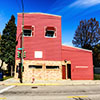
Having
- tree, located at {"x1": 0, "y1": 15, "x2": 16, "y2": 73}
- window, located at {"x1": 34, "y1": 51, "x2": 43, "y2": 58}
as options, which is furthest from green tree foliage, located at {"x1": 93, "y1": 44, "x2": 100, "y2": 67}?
tree, located at {"x1": 0, "y1": 15, "x2": 16, "y2": 73}

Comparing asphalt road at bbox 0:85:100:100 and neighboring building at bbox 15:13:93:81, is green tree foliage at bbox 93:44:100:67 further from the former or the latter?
asphalt road at bbox 0:85:100:100

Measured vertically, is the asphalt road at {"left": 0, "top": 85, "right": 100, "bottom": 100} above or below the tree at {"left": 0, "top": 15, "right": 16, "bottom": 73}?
below

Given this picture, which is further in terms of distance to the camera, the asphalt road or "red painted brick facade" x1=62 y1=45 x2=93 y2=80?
"red painted brick facade" x1=62 y1=45 x2=93 y2=80

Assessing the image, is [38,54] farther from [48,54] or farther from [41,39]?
[41,39]

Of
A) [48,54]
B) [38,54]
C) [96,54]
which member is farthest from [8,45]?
[96,54]

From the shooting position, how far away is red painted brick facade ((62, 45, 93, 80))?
1577 centimetres

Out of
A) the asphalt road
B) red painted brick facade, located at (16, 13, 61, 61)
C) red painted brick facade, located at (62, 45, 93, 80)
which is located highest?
red painted brick facade, located at (16, 13, 61, 61)

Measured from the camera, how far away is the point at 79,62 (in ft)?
52.6

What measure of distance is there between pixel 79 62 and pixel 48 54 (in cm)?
561

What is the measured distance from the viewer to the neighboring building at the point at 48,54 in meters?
15.6

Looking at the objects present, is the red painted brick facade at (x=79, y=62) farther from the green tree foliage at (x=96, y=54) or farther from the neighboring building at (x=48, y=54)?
the green tree foliage at (x=96, y=54)

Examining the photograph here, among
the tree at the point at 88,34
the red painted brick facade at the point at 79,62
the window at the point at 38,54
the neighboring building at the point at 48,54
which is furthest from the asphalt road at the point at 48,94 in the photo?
the tree at the point at 88,34

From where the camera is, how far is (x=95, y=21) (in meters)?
28.4

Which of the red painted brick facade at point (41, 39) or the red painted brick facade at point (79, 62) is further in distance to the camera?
the red painted brick facade at point (41, 39)
